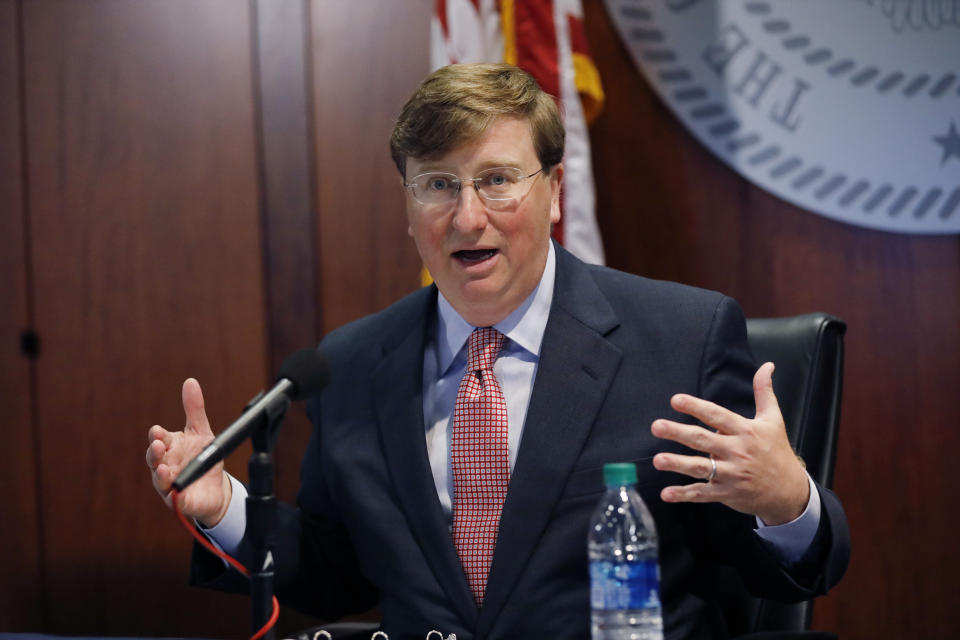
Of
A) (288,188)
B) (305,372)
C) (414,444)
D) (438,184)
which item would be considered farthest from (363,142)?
(305,372)

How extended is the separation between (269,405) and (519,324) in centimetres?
68

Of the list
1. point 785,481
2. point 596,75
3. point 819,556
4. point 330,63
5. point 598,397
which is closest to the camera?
point 785,481

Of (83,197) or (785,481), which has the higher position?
(83,197)

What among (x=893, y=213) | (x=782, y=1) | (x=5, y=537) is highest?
(x=782, y=1)

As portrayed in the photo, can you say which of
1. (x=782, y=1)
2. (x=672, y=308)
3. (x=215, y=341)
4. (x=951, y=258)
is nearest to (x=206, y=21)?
(x=215, y=341)

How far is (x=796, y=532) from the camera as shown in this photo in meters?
1.45

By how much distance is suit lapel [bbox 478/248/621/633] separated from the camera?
155 cm

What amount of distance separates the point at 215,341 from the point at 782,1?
6.55 feet

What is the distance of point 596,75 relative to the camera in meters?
2.76

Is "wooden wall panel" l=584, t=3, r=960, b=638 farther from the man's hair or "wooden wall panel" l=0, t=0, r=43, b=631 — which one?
"wooden wall panel" l=0, t=0, r=43, b=631

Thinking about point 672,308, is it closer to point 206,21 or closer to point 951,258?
point 951,258

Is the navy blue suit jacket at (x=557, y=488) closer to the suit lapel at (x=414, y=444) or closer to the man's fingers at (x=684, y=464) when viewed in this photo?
the suit lapel at (x=414, y=444)

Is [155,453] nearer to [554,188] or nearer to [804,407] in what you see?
[554,188]

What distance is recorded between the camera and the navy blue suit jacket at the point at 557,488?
5.07 ft
